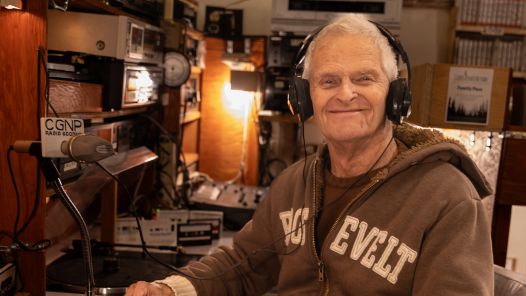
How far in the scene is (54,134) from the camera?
3.62 feet

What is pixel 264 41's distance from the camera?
11.0 ft

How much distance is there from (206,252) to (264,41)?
63.4 inches

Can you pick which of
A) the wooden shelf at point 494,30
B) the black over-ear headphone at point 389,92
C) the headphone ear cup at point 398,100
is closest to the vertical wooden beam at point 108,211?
the black over-ear headphone at point 389,92

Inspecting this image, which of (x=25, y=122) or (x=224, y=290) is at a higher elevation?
(x=25, y=122)

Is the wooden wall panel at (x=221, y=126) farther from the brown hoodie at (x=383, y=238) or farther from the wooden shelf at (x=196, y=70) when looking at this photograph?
the brown hoodie at (x=383, y=238)

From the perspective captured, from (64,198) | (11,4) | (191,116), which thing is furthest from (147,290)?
(191,116)

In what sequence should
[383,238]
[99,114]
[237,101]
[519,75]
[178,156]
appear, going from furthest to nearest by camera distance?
[237,101] < [519,75] < [178,156] < [99,114] < [383,238]

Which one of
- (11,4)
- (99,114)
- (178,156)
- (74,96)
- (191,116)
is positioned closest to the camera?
(11,4)

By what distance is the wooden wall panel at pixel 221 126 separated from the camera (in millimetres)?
3438

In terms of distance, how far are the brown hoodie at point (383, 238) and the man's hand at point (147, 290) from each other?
0.30 feet

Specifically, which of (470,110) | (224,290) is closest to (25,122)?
(224,290)

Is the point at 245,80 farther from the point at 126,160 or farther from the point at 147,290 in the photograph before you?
the point at 147,290

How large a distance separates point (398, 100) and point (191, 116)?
200cm

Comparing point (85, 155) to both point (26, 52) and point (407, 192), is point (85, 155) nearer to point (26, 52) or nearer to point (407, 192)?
point (26, 52)
